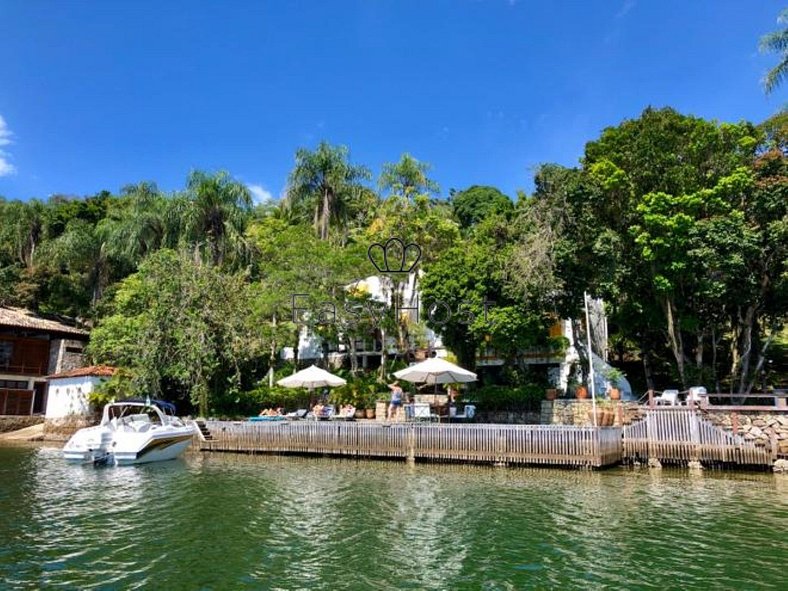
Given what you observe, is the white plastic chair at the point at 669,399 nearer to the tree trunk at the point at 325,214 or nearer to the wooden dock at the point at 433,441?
the wooden dock at the point at 433,441

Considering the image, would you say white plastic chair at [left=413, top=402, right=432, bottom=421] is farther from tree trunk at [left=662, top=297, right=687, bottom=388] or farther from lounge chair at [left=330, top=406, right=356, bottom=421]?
tree trunk at [left=662, top=297, right=687, bottom=388]

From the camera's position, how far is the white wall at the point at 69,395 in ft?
109

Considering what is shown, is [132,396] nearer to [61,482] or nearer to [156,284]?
[156,284]

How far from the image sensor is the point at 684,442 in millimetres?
18281

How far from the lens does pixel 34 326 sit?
39.3 metres

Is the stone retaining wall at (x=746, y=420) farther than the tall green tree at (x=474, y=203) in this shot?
No

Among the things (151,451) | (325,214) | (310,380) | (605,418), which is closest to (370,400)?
(310,380)

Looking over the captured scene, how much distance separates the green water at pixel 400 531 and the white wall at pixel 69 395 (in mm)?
16037

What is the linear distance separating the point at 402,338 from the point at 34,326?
26507mm

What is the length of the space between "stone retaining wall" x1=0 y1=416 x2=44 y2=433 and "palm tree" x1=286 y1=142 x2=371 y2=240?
22.0m

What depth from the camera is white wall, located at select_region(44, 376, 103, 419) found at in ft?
109

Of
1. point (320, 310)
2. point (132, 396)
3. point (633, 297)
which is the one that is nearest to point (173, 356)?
point (132, 396)

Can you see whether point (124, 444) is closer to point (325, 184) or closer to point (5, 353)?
point (325, 184)

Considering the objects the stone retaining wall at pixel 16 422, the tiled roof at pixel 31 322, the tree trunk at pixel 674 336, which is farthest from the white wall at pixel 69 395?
the tree trunk at pixel 674 336
